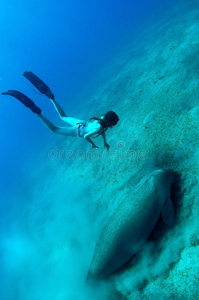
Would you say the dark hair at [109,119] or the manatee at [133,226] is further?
the dark hair at [109,119]

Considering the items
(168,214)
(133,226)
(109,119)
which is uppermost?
(109,119)

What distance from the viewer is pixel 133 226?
3248mm

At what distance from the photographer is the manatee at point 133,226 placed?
324 centimetres

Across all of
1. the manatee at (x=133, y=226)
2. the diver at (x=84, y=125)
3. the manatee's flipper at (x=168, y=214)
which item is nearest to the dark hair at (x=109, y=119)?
the diver at (x=84, y=125)

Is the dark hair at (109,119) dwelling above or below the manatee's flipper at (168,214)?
above

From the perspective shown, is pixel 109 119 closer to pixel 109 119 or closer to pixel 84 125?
pixel 109 119

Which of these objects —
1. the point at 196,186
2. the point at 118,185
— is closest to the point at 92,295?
the point at 118,185

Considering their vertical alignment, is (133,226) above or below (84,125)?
below

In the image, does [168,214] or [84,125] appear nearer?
[168,214]

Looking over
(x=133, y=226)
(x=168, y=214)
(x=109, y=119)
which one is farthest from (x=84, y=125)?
(x=168, y=214)

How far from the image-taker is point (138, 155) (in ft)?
17.8

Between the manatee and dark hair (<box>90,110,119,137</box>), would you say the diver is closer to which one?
dark hair (<box>90,110,119,137</box>)

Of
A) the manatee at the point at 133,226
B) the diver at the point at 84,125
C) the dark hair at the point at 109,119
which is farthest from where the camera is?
the diver at the point at 84,125

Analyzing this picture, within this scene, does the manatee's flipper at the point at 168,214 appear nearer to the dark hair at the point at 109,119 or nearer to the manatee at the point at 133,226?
the manatee at the point at 133,226
